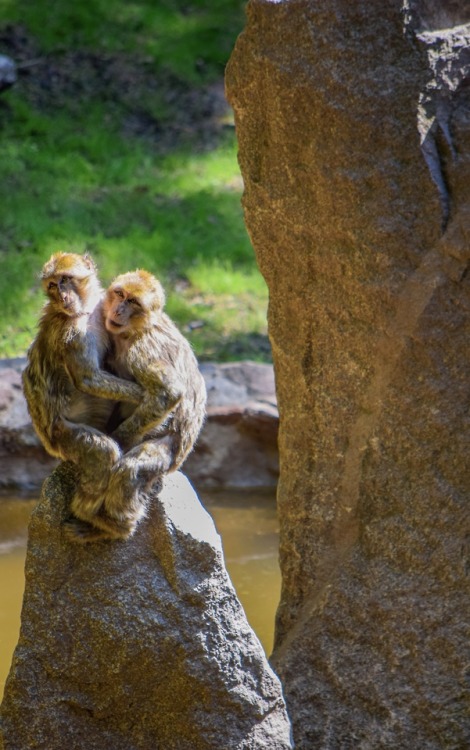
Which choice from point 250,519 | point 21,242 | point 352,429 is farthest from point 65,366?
point 21,242

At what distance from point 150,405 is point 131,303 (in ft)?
1.17

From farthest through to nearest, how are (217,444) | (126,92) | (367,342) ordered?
(126,92), (217,444), (367,342)

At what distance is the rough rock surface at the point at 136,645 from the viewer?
393 cm

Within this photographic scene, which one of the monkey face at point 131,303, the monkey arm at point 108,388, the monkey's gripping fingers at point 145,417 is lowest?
the monkey's gripping fingers at point 145,417

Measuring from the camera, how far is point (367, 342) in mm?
4336

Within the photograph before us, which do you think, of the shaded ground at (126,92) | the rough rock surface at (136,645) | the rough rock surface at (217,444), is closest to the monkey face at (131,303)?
the rough rock surface at (136,645)

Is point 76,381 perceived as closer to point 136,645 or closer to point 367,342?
point 136,645

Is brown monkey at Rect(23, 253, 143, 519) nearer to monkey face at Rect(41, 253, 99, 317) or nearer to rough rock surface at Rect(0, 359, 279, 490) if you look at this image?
monkey face at Rect(41, 253, 99, 317)

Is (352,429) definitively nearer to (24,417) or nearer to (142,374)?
(142,374)

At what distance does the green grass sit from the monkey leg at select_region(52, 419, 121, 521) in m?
5.23

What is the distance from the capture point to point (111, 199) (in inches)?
438

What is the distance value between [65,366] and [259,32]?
143cm

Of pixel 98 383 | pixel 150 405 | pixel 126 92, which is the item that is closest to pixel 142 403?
pixel 150 405

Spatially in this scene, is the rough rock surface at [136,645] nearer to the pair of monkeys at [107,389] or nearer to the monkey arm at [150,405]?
the pair of monkeys at [107,389]
